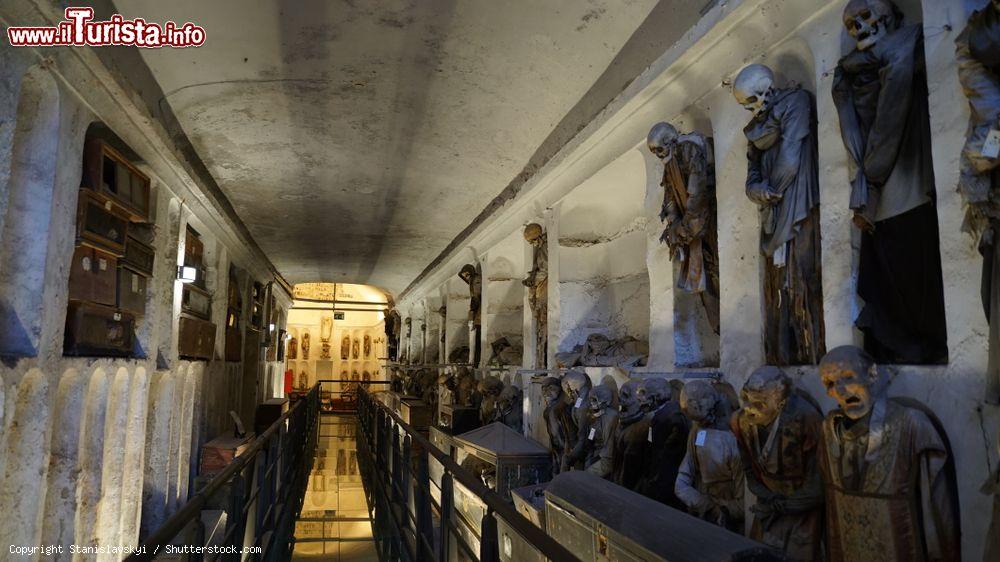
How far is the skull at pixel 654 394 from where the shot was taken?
195 inches

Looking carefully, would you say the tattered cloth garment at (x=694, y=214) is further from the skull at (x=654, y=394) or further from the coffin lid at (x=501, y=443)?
the coffin lid at (x=501, y=443)

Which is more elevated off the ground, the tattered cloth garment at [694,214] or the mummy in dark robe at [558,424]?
the tattered cloth garment at [694,214]

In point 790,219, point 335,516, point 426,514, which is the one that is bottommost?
point 335,516

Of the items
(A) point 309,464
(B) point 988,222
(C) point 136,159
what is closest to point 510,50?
(C) point 136,159

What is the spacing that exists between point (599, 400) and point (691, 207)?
1.73 meters

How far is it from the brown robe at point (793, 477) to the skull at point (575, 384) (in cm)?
250

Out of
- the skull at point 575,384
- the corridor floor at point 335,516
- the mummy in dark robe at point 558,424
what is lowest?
the corridor floor at point 335,516

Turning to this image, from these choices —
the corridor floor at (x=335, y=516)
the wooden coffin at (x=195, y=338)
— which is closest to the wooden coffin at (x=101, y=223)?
the wooden coffin at (x=195, y=338)

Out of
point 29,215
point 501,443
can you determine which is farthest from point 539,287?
point 29,215

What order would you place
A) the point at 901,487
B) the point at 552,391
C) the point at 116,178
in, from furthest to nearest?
1. the point at 552,391
2. the point at 116,178
3. the point at 901,487

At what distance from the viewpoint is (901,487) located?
9.09 ft

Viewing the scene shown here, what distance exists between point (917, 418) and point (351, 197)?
354 inches

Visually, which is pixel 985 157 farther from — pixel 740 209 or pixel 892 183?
pixel 740 209

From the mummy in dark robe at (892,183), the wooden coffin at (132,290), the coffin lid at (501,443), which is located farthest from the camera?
the coffin lid at (501,443)
